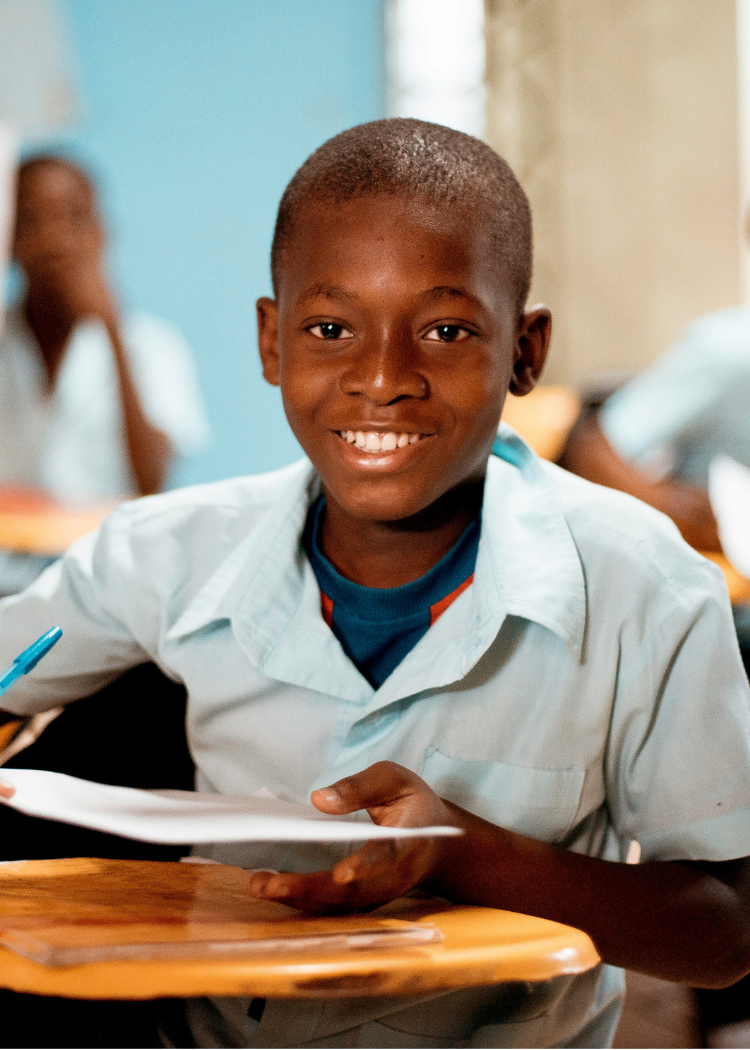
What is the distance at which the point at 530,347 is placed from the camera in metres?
0.90

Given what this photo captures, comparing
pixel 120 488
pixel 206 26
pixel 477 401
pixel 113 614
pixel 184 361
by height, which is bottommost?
pixel 120 488

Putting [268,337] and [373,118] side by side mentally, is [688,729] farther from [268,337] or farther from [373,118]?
[373,118]

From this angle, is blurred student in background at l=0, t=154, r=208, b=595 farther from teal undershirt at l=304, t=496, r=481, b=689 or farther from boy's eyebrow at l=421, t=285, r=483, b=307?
boy's eyebrow at l=421, t=285, r=483, b=307

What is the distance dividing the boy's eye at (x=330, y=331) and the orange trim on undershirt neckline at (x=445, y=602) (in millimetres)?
219

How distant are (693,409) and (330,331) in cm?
149

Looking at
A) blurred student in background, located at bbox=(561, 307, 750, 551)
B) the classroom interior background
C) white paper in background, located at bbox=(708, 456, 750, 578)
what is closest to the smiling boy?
white paper in background, located at bbox=(708, 456, 750, 578)

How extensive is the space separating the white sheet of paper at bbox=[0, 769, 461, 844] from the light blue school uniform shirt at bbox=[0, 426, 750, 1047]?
0.17 metres

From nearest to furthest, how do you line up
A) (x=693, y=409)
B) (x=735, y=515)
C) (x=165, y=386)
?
(x=735, y=515) → (x=693, y=409) → (x=165, y=386)

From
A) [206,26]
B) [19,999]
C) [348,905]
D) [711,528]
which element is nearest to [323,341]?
[348,905]

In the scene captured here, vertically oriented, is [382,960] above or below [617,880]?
above

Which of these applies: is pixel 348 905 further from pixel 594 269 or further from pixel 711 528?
pixel 594 269

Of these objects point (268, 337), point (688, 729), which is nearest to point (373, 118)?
point (268, 337)

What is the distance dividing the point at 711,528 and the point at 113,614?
4.84ft

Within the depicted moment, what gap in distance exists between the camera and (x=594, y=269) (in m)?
3.29
